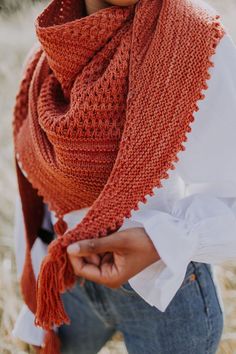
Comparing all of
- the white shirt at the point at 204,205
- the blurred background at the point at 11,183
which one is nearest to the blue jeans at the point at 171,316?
the white shirt at the point at 204,205

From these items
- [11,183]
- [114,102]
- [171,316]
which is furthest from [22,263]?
[11,183]

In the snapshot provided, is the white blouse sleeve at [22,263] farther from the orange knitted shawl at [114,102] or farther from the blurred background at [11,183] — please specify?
the blurred background at [11,183]

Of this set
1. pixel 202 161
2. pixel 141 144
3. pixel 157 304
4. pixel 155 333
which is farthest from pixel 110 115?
pixel 155 333

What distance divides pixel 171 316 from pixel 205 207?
269mm

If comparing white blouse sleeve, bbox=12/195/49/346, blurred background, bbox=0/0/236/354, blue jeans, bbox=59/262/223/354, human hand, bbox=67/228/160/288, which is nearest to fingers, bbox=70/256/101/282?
human hand, bbox=67/228/160/288

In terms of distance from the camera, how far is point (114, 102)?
103cm

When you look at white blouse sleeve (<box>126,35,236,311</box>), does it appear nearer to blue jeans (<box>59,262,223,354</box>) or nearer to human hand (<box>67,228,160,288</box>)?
human hand (<box>67,228,160,288</box>)

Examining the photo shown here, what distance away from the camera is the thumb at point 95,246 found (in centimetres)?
95

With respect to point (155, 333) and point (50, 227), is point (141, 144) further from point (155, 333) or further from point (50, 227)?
point (50, 227)

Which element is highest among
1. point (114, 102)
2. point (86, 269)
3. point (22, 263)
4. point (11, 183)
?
point (114, 102)

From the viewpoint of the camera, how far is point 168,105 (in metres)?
0.98

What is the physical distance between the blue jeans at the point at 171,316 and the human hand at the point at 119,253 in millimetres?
181

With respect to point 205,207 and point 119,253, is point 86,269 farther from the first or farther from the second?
point 205,207

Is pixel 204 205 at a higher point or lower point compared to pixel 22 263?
higher
